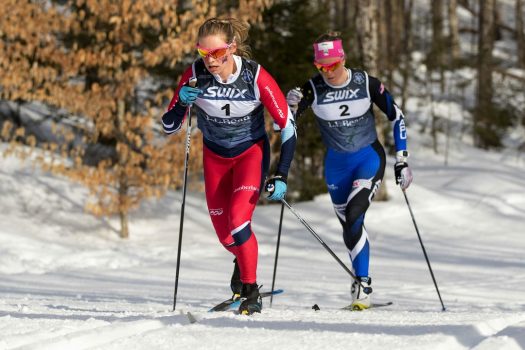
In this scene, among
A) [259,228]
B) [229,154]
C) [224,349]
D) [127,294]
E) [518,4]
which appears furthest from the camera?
[518,4]

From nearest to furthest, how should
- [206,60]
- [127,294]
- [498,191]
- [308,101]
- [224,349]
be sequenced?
[224,349], [206,60], [308,101], [127,294], [498,191]

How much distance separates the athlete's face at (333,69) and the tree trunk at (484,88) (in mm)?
17662

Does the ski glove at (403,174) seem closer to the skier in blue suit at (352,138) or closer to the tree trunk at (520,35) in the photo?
the skier in blue suit at (352,138)

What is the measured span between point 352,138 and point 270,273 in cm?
339

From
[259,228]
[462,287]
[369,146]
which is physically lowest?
[259,228]

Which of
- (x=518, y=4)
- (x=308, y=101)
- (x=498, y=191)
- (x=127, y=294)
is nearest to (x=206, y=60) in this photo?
(x=308, y=101)

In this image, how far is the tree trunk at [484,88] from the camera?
78.1 feet

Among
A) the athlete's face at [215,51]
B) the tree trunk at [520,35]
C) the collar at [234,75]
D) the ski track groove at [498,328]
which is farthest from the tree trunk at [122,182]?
the tree trunk at [520,35]

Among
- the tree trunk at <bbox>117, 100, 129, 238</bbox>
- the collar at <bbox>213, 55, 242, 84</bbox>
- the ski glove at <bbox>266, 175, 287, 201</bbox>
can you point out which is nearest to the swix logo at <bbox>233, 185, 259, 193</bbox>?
the ski glove at <bbox>266, 175, 287, 201</bbox>

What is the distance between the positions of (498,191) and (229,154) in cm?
885

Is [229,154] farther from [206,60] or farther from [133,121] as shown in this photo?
[133,121]

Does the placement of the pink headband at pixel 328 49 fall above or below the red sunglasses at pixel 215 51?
below

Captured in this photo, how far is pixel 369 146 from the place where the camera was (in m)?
6.95

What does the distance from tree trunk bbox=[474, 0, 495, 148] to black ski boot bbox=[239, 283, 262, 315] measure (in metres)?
18.9
